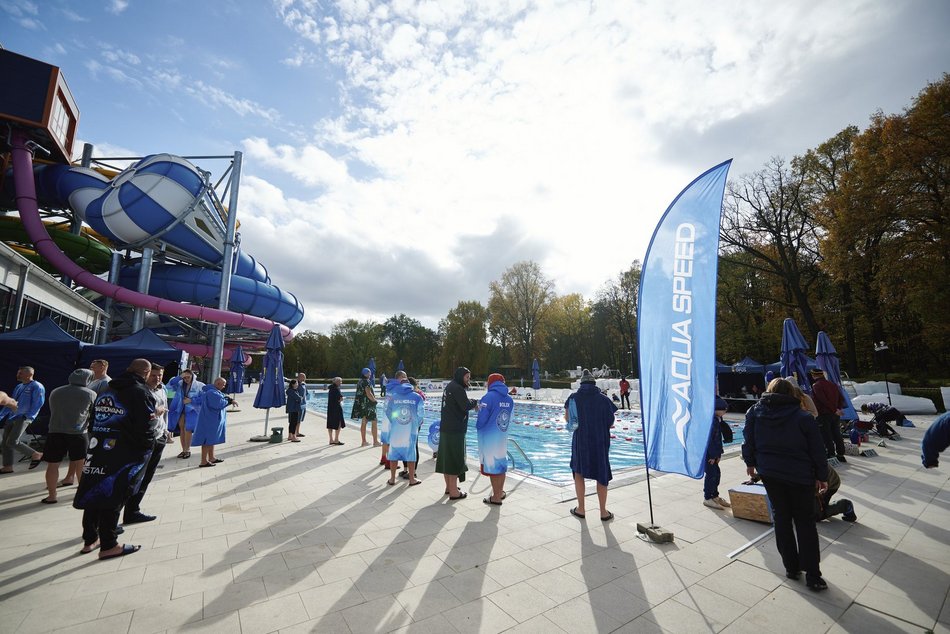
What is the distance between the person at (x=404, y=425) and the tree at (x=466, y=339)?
146 feet

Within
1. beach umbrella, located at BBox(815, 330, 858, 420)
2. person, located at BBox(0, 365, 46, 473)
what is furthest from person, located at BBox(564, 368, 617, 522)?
person, located at BBox(0, 365, 46, 473)

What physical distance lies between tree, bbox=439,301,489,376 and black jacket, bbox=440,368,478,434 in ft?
149

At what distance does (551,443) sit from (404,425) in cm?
762

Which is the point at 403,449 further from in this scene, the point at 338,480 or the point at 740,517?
the point at 740,517

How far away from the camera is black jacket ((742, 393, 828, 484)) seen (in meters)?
3.28

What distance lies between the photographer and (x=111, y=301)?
68.1ft

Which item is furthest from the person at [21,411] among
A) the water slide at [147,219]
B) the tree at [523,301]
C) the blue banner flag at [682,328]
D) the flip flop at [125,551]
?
the tree at [523,301]

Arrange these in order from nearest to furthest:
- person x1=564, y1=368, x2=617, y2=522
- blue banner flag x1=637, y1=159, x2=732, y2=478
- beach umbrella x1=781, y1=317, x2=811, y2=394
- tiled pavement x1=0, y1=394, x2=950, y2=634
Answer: tiled pavement x1=0, y1=394, x2=950, y2=634 → blue banner flag x1=637, y1=159, x2=732, y2=478 → person x1=564, y1=368, x2=617, y2=522 → beach umbrella x1=781, y1=317, x2=811, y2=394

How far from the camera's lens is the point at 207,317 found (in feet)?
66.9

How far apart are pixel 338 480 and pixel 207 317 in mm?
18309

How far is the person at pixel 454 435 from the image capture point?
226 inches

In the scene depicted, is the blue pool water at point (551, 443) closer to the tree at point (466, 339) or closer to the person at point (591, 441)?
the person at point (591, 441)

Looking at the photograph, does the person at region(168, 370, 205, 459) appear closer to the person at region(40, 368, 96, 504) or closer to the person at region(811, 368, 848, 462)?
the person at region(40, 368, 96, 504)

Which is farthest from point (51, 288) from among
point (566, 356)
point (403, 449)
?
point (566, 356)
